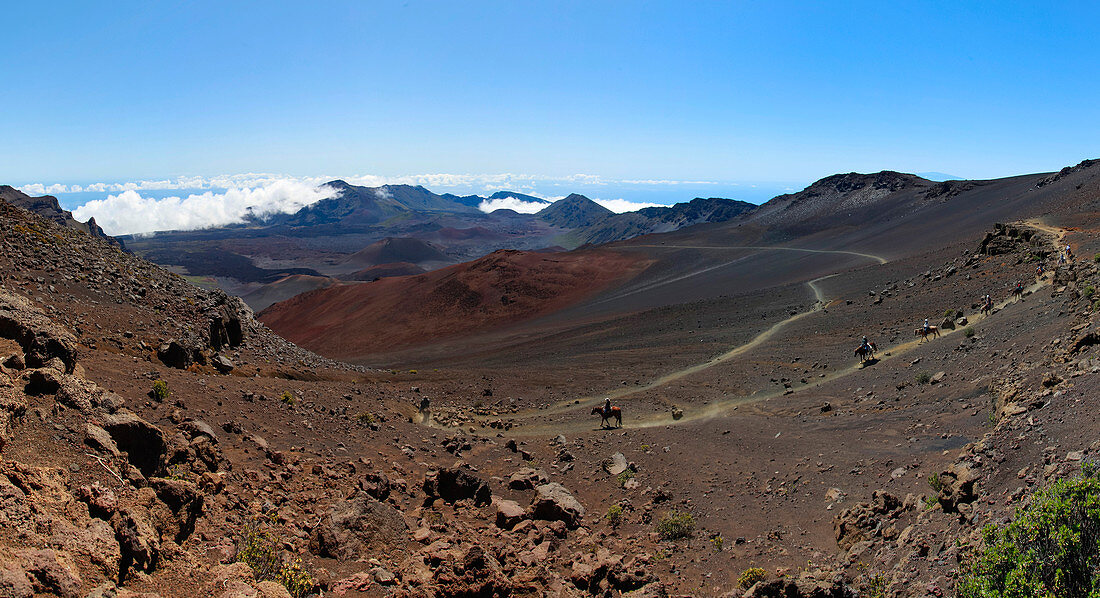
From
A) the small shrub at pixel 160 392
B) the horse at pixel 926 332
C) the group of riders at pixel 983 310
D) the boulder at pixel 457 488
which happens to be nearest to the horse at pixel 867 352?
the group of riders at pixel 983 310

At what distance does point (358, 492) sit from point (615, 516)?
4.09m

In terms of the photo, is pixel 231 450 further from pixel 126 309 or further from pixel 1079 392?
pixel 1079 392

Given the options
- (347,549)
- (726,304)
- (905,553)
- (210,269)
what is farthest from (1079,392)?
(210,269)

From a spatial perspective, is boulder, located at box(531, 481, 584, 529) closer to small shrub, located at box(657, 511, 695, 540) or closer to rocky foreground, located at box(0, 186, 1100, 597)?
rocky foreground, located at box(0, 186, 1100, 597)

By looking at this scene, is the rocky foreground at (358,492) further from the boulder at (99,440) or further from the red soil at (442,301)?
the red soil at (442,301)

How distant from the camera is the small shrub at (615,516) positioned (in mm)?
9227

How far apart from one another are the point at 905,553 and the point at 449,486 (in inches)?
234

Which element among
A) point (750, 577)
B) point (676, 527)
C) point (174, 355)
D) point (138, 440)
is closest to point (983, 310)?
point (676, 527)

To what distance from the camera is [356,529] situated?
667cm

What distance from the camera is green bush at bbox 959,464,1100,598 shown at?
448cm

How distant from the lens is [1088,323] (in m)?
10.8

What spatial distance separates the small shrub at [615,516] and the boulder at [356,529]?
350cm

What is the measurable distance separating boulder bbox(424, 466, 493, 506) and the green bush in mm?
5873

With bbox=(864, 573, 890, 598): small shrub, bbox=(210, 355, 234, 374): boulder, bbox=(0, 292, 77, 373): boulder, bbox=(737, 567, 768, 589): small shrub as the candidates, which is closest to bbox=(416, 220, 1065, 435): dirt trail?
bbox=(210, 355, 234, 374): boulder
